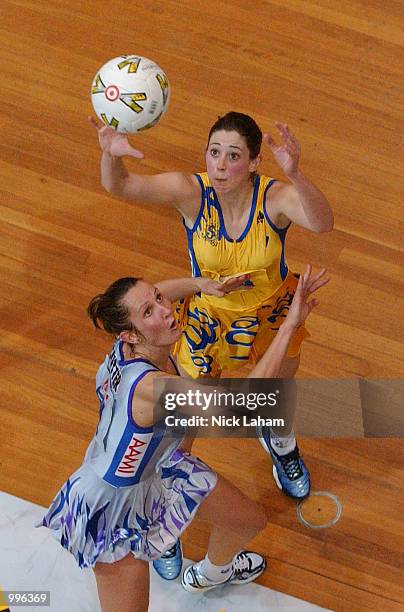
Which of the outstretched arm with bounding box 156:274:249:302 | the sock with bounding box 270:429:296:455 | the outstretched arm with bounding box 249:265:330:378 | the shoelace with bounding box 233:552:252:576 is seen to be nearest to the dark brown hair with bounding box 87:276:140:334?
the outstretched arm with bounding box 156:274:249:302

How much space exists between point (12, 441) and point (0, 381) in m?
0.28

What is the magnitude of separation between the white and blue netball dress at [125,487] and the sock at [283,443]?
2.04ft

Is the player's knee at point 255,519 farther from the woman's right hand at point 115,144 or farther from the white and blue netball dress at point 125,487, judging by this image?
the woman's right hand at point 115,144

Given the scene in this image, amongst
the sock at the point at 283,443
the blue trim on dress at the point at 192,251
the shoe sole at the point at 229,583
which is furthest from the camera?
the sock at the point at 283,443

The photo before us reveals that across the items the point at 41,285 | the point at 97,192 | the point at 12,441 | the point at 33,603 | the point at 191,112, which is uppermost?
the point at 191,112

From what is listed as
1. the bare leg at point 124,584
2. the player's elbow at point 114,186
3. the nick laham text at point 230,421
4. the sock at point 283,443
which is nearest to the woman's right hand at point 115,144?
the player's elbow at point 114,186

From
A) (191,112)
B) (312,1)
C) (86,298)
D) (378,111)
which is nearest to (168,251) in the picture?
(86,298)

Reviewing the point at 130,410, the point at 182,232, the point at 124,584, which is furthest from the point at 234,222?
the point at 124,584

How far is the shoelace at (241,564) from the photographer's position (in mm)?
3383

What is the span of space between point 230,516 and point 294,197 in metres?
1.08

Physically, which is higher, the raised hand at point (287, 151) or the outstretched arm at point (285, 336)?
the raised hand at point (287, 151)

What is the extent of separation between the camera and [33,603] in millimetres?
3348

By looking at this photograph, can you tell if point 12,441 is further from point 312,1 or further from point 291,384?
point 312,1

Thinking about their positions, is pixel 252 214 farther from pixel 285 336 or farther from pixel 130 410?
pixel 130 410
